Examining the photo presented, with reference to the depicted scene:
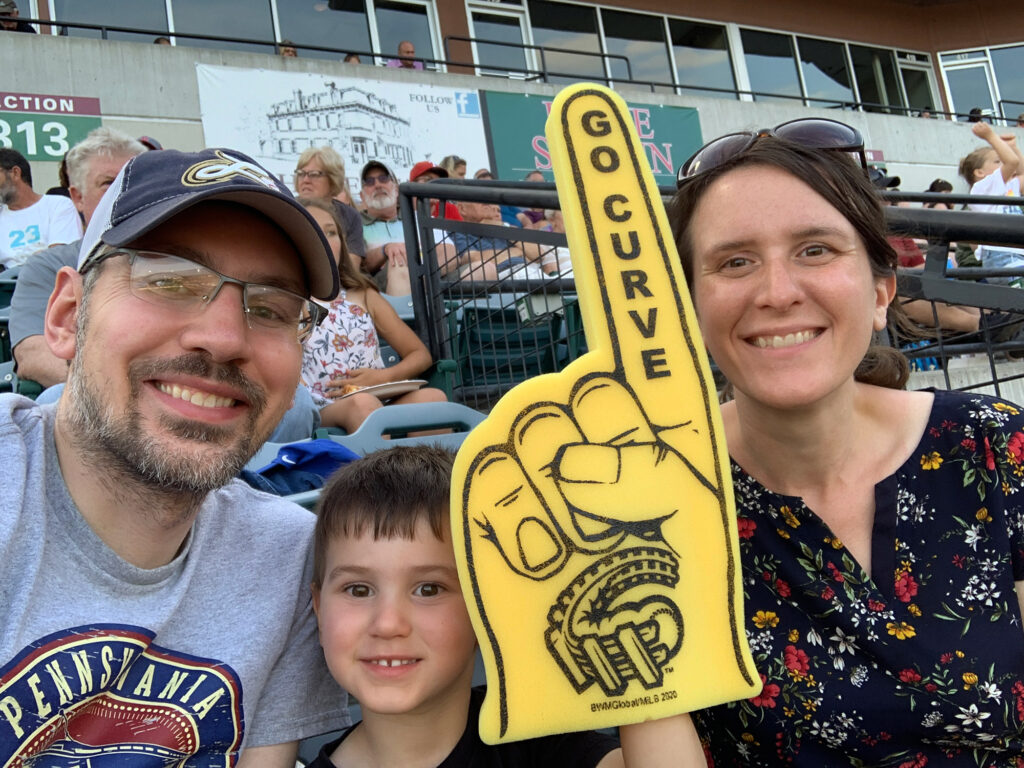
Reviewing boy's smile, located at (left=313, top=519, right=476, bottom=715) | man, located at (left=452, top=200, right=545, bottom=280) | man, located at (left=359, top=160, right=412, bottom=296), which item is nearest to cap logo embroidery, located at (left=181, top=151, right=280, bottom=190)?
boy's smile, located at (left=313, top=519, right=476, bottom=715)

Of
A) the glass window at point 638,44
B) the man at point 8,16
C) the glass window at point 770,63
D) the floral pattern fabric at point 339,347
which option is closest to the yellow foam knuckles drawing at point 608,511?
the floral pattern fabric at point 339,347

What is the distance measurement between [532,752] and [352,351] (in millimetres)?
2059

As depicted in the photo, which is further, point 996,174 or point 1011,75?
point 1011,75

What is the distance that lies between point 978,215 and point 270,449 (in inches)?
70.3

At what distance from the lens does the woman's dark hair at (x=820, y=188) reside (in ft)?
4.32

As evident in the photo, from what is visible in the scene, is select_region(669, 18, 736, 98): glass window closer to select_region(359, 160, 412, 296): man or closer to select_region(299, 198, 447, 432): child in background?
select_region(359, 160, 412, 296): man

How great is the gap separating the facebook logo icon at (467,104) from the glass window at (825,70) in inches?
275

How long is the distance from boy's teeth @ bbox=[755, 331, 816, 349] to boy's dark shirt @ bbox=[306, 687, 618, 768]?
632 millimetres

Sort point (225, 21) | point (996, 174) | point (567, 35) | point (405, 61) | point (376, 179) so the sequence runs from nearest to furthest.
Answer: point (376, 179) < point (996, 174) < point (225, 21) < point (405, 61) < point (567, 35)

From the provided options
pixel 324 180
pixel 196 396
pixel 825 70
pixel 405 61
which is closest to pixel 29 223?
pixel 324 180

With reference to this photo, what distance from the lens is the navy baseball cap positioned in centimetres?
121

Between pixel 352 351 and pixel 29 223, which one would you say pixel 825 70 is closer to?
pixel 29 223

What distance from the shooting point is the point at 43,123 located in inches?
269

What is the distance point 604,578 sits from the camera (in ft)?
3.57
